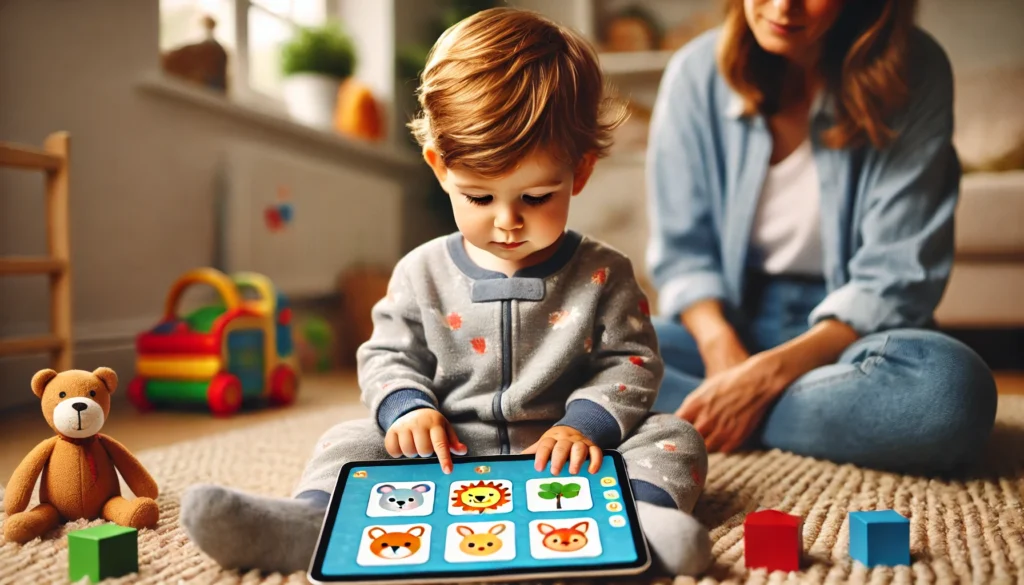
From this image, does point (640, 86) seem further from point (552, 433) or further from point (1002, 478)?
point (552, 433)

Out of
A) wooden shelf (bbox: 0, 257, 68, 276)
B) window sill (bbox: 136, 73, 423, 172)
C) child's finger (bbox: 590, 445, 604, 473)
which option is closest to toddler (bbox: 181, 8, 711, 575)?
child's finger (bbox: 590, 445, 604, 473)

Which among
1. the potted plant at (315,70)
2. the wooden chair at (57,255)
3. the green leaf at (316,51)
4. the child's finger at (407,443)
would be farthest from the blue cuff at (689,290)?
the green leaf at (316,51)

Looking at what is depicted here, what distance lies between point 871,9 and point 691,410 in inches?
22.6

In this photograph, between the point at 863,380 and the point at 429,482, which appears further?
the point at 863,380

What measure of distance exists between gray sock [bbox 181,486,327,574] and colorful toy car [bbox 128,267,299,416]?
3.12ft

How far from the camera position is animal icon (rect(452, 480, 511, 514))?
2.04 ft

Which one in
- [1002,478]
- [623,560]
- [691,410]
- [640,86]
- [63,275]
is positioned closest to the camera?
[623,560]

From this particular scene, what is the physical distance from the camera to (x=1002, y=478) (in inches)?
36.2

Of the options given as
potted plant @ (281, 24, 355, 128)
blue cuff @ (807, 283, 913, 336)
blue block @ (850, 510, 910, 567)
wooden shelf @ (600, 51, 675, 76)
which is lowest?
blue block @ (850, 510, 910, 567)

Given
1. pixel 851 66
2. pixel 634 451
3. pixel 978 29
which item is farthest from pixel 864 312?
pixel 978 29

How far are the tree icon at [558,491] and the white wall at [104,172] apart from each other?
3.91ft

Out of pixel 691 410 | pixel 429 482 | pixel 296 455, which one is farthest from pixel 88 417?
pixel 691 410

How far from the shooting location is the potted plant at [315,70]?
2406 mm

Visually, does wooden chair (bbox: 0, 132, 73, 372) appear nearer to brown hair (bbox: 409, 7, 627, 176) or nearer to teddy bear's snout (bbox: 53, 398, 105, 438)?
teddy bear's snout (bbox: 53, 398, 105, 438)
